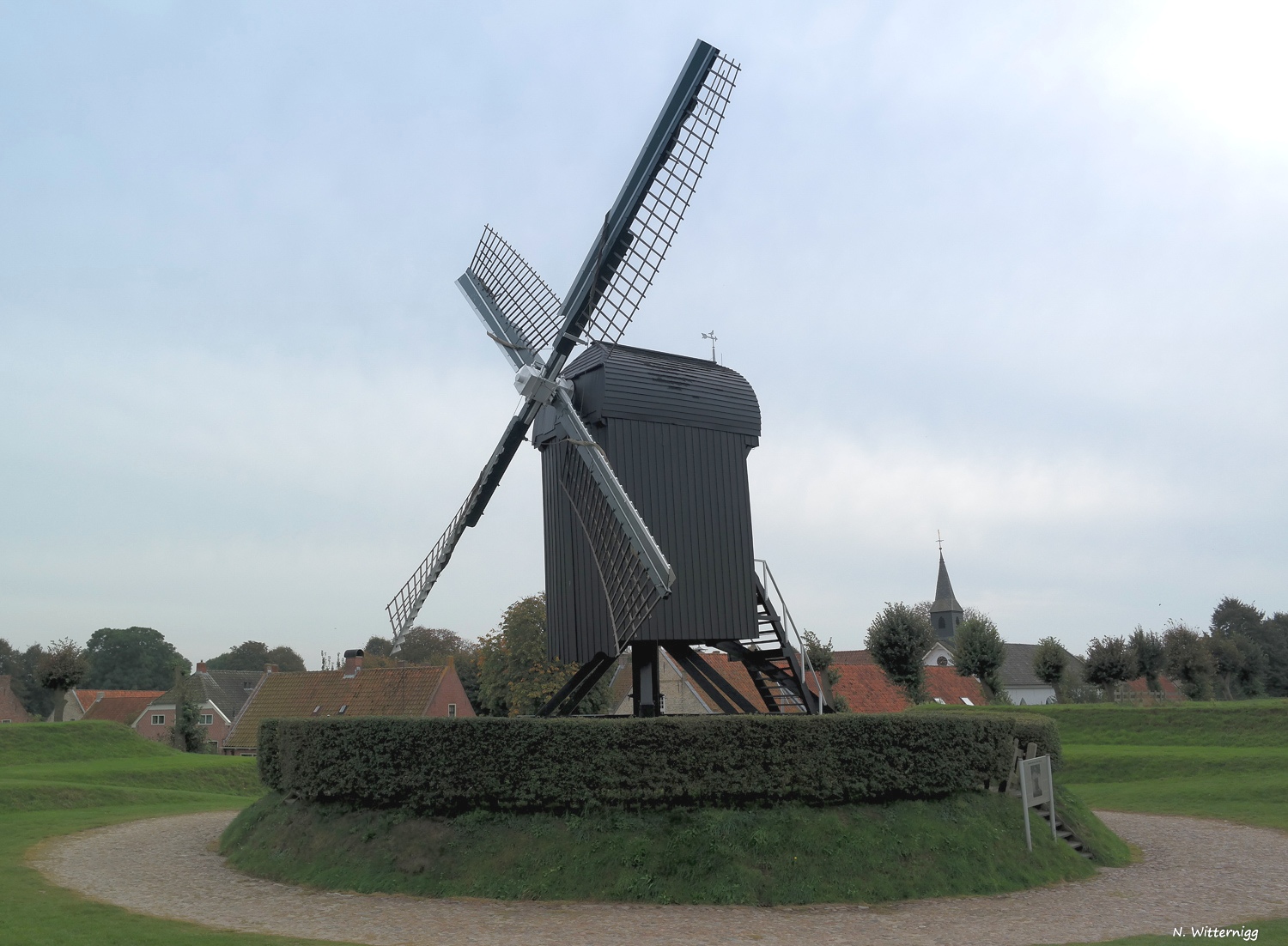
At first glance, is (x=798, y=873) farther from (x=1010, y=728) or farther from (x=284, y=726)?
(x=284, y=726)

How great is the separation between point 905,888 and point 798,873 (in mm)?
1283

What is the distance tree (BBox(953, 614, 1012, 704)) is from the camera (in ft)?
111

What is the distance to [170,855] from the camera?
45.6 feet

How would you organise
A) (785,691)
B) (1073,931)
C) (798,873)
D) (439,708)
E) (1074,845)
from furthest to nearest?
(439,708)
(785,691)
(1074,845)
(798,873)
(1073,931)

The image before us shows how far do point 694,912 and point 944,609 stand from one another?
6896 centimetres

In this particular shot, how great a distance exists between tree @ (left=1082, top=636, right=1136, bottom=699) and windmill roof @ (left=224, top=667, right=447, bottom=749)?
91.3 ft

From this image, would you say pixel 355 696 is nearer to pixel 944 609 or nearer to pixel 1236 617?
pixel 944 609

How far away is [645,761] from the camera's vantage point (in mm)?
11227

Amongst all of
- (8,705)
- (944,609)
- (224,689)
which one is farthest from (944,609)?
(8,705)

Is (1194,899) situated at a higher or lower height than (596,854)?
lower

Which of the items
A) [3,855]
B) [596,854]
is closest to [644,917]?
[596,854]

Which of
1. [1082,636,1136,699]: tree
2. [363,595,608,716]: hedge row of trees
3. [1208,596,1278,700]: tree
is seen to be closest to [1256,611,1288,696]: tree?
[1208,596,1278,700]: tree

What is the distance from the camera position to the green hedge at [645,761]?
1123cm

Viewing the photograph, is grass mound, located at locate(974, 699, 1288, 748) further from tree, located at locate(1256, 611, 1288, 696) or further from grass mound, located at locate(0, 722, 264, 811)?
→ tree, located at locate(1256, 611, 1288, 696)
